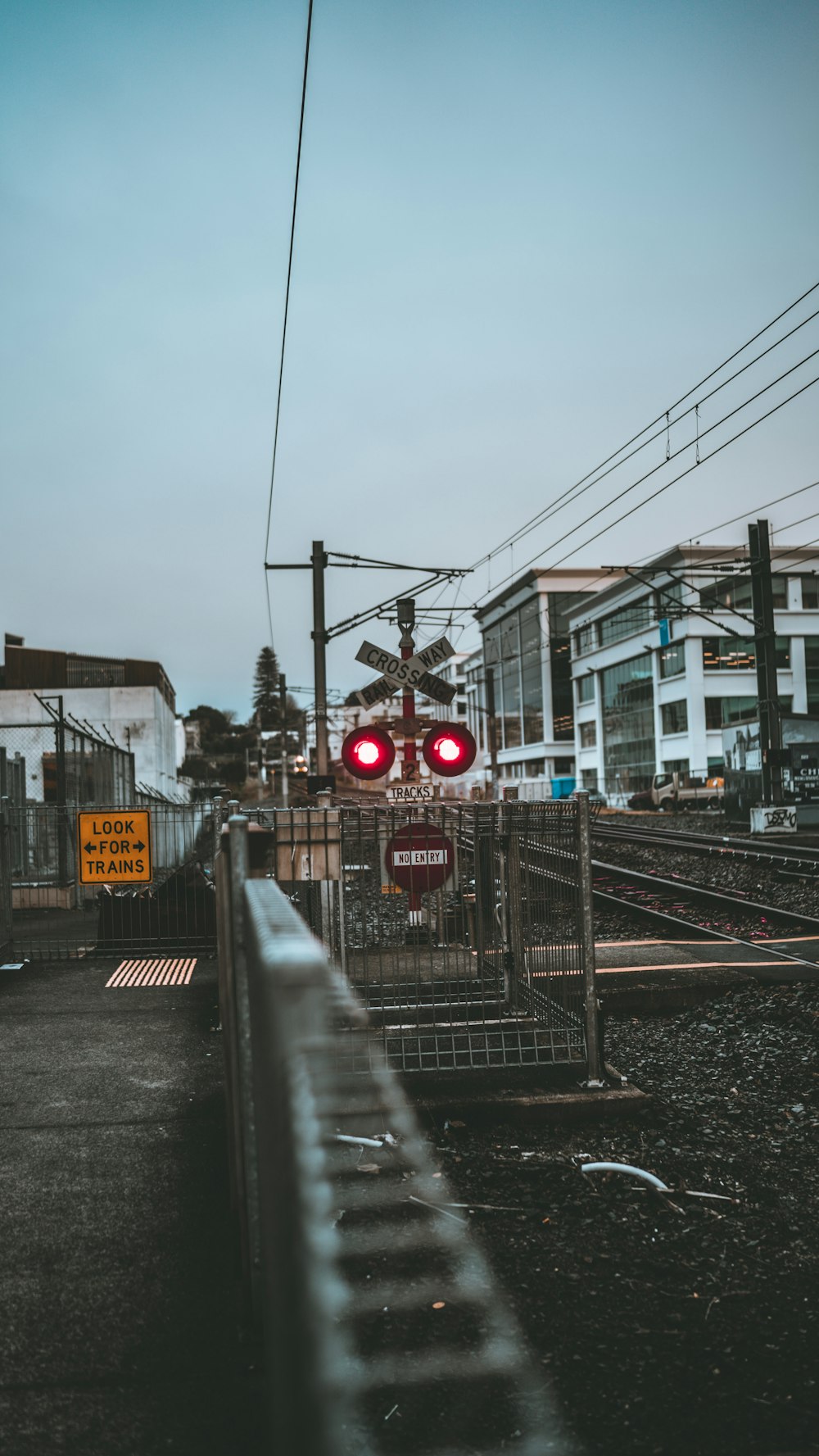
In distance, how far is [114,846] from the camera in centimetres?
1219

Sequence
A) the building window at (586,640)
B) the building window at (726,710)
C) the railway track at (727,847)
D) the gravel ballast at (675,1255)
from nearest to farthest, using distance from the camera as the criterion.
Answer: the gravel ballast at (675,1255) → the railway track at (727,847) → the building window at (726,710) → the building window at (586,640)

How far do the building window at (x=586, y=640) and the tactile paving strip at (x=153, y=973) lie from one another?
74.5m

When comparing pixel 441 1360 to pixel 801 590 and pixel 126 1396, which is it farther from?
pixel 801 590

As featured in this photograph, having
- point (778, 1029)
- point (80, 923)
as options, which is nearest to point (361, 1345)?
point (778, 1029)

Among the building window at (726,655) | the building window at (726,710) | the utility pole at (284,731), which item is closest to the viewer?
the utility pole at (284,731)

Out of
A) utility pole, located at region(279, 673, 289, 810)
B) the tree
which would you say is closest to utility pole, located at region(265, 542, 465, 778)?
utility pole, located at region(279, 673, 289, 810)

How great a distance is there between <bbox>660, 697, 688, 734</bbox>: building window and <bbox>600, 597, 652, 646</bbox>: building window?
6095 millimetres

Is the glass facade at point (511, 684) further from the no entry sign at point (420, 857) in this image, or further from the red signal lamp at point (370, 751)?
the no entry sign at point (420, 857)

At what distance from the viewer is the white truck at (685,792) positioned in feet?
191

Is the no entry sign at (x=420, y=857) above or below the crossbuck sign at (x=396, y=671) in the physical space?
below

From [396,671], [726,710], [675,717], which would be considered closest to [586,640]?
[675,717]

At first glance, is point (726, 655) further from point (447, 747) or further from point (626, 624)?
point (447, 747)

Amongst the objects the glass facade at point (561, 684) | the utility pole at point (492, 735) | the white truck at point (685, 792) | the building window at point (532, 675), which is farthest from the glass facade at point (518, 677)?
the white truck at point (685, 792)

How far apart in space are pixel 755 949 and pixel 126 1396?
9.40 m
